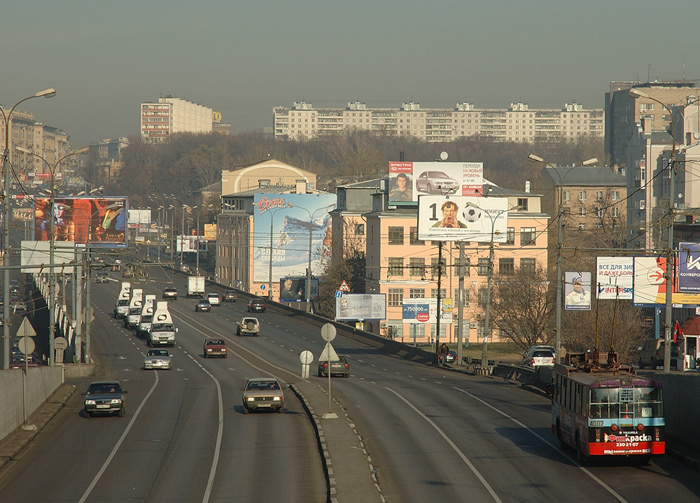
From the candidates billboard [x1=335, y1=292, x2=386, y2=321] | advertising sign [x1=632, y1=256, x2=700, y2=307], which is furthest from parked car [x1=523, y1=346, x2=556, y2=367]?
billboard [x1=335, y1=292, x2=386, y2=321]

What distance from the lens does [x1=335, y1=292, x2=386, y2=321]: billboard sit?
82.5 m

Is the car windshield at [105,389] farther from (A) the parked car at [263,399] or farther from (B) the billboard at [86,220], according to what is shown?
A: (B) the billboard at [86,220]

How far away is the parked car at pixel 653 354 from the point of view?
2478 inches

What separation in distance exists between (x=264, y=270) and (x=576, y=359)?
109m

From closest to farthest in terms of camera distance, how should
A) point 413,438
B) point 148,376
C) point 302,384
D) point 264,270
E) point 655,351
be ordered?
point 413,438 < point 302,384 < point 148,376 < point 655,351 < point 264,270

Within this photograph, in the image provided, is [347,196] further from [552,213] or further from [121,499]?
[121,499]

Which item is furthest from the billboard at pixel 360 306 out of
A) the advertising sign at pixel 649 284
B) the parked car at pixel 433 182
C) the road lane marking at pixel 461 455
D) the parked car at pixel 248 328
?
the road lane marking at pixel 461 455

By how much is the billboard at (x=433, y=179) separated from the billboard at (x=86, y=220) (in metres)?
31.0

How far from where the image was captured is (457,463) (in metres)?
25.9

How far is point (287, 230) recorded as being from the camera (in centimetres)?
13575

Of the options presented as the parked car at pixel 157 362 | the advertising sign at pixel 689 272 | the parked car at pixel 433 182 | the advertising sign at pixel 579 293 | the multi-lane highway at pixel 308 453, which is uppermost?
the parked car at pixel 433 182

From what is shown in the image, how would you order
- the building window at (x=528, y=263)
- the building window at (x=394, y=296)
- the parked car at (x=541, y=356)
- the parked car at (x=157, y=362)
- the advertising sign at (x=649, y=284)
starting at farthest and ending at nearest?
the building window at (x=394, y=296) < the building window at (x=528, y=263) < the parked car at (x=157, y=362) < the parked car at (x=541, y=356) < the advertising sign at (x=649, y=284)

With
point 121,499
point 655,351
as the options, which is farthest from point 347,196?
point 121,499

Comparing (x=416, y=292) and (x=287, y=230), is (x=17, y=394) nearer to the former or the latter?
(x=416, y=292)
